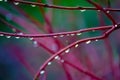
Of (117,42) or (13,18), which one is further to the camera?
(13,18)

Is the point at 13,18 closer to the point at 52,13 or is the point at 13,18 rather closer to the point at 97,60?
the point at 52,13

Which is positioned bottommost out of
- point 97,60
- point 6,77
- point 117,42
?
point 6,77

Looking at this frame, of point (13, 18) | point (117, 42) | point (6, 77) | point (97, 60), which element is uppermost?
point (13, 18)

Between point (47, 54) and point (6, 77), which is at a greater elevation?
point (47, 54)

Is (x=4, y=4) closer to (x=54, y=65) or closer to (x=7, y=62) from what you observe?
(x=7, y=62)

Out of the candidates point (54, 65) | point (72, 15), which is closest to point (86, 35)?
point (72, 15)

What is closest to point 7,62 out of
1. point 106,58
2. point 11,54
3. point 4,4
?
point 11,54
